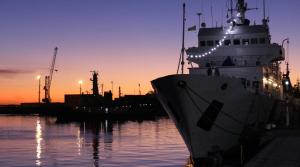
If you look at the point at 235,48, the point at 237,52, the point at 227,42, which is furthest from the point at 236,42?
the point at 237,52

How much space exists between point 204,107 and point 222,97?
47.8 inches

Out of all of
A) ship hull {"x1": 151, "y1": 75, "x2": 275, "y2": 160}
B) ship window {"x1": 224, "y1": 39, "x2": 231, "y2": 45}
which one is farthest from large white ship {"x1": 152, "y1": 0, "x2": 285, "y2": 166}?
ship window {"x1": 224, "y1": 39, "x2": 231, "y2": 45}

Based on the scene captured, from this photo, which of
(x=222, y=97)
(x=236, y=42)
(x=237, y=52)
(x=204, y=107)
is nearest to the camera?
(x=204, y=107)

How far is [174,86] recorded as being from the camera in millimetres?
25141

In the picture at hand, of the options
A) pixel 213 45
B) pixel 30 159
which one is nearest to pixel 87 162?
pixel 30 159

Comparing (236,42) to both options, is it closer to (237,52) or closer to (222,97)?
(237,52)

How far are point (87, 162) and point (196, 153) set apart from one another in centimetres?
1014

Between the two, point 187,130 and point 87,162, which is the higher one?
point 187,130

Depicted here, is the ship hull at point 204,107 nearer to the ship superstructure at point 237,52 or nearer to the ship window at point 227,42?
the ship superstructure at point 237,52

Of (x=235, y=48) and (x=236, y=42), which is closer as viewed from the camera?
(x=235, y=48)

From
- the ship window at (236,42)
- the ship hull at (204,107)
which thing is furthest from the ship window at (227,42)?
the ship hull at (204,107)

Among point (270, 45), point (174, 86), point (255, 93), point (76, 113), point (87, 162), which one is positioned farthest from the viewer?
point (76, 113)

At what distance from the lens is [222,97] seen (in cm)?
2591

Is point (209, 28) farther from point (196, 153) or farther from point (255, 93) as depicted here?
point (196, 153)
